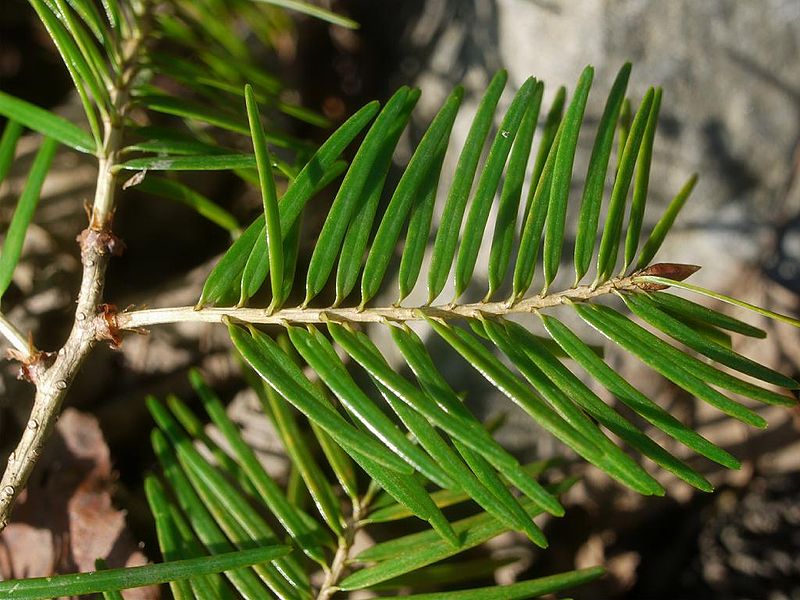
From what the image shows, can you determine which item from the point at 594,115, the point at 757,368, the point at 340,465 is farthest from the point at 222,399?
the point at 757,368

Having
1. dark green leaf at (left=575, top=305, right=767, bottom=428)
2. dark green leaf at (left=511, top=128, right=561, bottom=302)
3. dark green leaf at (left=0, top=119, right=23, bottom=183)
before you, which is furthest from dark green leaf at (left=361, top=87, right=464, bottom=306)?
dark green leaf at (left=0, top=119, right=23, bottom=183)

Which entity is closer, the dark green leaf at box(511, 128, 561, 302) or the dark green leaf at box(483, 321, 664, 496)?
the dark green leaf at box(483, 321, 664, 496)

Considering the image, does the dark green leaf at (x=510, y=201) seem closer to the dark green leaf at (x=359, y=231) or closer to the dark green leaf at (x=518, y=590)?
the dark green leaf at (x=359, y=231)

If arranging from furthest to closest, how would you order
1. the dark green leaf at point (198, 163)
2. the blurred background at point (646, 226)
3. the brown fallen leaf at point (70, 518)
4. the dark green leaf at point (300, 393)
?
the blurred background at point (646, 226)
the brown fallen leaf at point (70, 518)
the dark green leaf at point (198, 163)
the dark green leaf at point (300, 393)

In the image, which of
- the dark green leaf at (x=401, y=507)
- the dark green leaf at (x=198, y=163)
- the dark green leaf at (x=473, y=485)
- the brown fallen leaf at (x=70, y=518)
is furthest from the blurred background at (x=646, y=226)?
the dark green leaf at (x=473, y=485)

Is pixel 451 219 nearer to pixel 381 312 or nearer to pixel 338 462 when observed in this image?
pixel 381 312

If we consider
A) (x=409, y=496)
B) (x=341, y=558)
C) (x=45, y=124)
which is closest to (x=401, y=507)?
(x=341, y=558)

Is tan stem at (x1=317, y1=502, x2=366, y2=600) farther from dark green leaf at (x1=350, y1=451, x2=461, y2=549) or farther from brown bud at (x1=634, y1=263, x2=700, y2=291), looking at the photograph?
brown bud at (x1=634, y1=263, x2=700, y2=291)
